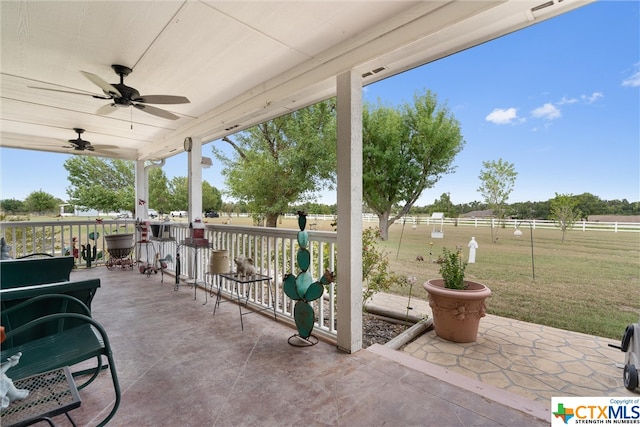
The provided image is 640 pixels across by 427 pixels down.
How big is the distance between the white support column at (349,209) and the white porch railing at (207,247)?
0.27 metres

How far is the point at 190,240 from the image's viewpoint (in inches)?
172

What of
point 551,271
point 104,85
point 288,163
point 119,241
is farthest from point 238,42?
point 119,241

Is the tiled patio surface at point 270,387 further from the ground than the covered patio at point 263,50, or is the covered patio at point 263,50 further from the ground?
the covered patio at point 263,50

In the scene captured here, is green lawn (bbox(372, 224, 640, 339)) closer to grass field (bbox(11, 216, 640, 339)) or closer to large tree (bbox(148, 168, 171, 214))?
grass field (bbox(11, 216, 640, 339))

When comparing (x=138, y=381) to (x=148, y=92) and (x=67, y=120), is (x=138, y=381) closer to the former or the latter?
(x=148, y=92)

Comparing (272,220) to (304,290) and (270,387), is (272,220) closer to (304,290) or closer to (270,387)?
(304,290)

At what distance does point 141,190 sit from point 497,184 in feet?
Result: 24.1

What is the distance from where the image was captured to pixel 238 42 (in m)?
2.43

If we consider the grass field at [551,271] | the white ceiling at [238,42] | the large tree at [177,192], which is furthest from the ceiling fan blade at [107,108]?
the large tree at [177,192]

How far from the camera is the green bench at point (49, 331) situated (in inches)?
52.4

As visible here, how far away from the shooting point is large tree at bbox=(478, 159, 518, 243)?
3354 mm

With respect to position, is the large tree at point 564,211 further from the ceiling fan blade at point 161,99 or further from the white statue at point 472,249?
the ceiling fan blade at point 161,99

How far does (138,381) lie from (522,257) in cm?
438

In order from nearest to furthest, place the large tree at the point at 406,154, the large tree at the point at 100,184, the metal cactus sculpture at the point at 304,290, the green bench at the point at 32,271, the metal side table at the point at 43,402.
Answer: the metal side table at the point at 43,402 → the green bench at the point at 32,271 → the metal cactus sculpture at the point at 304,290 → the large tree at the point at 406,154 → the large tree at the point at 100,184
